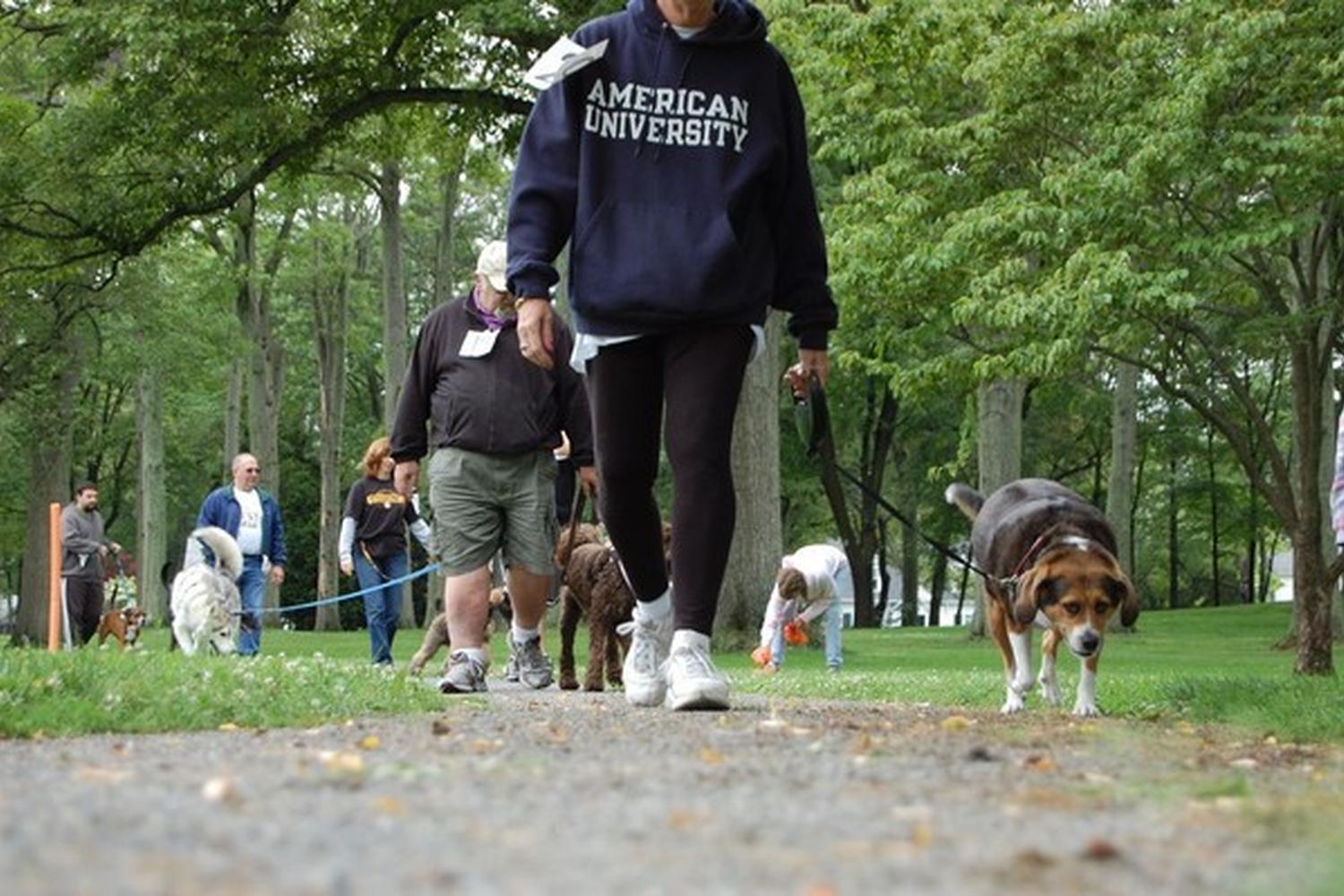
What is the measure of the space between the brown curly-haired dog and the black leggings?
4.64 m

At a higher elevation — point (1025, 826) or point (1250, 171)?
point (1250, 171)

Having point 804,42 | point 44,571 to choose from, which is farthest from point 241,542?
point 44,571

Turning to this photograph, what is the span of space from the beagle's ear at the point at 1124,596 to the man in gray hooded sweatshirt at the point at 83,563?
48.9ft

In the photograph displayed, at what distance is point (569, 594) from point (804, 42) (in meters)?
9.09

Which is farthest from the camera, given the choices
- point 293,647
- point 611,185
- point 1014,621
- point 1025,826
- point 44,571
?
point 44,571

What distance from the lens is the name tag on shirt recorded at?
11.0m

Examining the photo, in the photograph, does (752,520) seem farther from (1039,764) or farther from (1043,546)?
(1039,764)

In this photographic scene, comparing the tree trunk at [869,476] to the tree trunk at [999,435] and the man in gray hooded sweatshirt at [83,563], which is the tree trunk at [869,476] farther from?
the man in gray hooded sweatshirt at [83,563]

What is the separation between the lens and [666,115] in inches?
295

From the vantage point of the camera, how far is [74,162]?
73.4 ft

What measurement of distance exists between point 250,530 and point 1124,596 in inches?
416

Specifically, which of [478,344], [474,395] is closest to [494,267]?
[478,344]

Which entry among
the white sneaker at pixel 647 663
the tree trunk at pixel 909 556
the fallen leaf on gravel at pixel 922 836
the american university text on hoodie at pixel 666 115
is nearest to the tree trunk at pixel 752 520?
the white sneaker at pixel 647 663

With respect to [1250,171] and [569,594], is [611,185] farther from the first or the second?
[1250,171]
